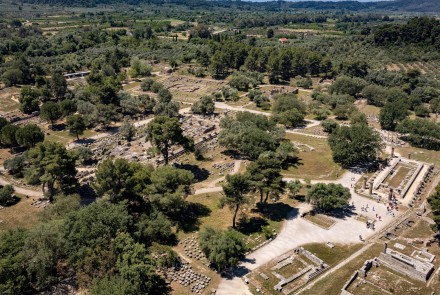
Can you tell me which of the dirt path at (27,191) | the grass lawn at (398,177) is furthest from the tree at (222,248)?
the grass lawn at (398,177)

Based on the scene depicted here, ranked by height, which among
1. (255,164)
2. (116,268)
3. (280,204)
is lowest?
(280,204)

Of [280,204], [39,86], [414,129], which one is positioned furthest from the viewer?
[39,86]

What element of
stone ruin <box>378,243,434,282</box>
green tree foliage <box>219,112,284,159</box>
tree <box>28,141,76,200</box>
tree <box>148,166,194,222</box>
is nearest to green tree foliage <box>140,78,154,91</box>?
green tree foliage <box>219,112,284,159</box>

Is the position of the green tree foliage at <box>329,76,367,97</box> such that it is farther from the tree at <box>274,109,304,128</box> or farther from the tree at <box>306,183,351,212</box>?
the tree at <box>306,183,351,212</box>

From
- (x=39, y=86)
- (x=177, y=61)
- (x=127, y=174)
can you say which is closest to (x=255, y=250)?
(x=127, y=174)

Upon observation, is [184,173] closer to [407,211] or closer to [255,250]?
[255,250]

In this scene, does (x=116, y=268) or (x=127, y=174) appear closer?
(x=116, y=268)

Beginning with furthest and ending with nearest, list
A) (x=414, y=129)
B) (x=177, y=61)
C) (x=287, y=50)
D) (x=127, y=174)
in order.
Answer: (x=177, y=61)
(x=287, y=50)
(x=414, y=129)
(x=127, y=174)
